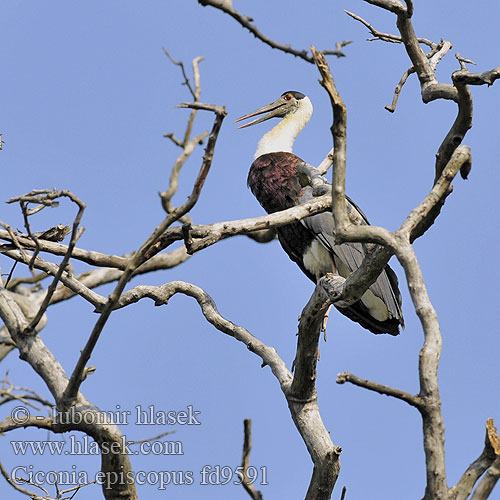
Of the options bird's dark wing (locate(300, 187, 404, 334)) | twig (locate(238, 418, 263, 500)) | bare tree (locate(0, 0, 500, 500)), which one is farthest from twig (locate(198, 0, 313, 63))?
bird's dark wing (locate(300, 187, 404, 334))

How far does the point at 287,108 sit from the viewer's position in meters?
7.74

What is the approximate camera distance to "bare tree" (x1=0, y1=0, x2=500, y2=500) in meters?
2.90

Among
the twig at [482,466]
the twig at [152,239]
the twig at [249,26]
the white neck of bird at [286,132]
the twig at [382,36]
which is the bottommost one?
the twig at [482,466]

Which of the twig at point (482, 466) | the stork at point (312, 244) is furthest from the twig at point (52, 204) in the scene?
the stork at point (312, 244)

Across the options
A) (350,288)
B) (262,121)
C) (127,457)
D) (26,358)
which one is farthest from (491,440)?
(262,121)

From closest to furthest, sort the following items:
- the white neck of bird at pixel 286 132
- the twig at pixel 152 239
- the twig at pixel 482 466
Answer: the twig at pixel 482 466 < the twig at pixel 152 239 < the white neck of bird at pixel 286 132

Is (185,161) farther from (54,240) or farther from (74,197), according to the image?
(54,240)

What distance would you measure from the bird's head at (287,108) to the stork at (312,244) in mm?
482

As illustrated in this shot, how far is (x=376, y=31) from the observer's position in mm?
4941

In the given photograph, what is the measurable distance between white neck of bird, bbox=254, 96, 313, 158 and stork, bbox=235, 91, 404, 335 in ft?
0.04

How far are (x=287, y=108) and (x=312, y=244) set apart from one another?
1.72m

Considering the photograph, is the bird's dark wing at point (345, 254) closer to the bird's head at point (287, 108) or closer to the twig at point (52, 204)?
the bird's head at point (287, 108)

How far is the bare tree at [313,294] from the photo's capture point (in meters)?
2.90

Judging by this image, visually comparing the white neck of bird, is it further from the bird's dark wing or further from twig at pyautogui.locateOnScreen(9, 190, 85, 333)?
twig at pyautogui.locateOnScreen(9, 190, 85, 333)
